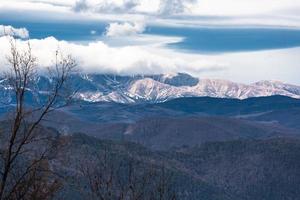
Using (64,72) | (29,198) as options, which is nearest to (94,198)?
(29,198)

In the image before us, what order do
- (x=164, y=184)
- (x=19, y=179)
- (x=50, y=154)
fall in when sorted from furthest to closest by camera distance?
1. (x=164, y=184)
2. (x=50, y=154)
3. (x=19, y=179)

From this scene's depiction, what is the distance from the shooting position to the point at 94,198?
98.9 feet

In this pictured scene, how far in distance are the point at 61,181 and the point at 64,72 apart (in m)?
5.03

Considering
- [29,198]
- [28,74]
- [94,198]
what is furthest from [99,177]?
[28,74]

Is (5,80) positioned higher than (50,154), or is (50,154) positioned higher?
(5,80)

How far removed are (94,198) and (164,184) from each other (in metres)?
3.43

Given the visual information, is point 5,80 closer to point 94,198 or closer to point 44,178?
point 44,178

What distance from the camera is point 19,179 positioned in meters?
26.8

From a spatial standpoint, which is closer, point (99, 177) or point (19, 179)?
point (19, 179)

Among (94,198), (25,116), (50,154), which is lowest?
(94,198)

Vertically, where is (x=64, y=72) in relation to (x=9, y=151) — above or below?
above

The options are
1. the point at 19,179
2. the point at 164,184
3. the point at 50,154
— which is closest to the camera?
the point at 19,179

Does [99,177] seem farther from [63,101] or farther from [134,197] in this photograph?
[63,101]

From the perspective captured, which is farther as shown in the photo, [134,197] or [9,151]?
[134,197]
